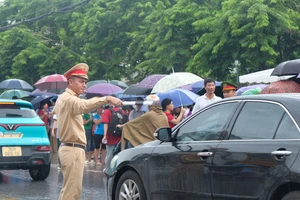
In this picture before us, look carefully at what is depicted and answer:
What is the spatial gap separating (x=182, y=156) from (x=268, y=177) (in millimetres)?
1386

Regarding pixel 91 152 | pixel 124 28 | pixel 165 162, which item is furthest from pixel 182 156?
pixel 124 28

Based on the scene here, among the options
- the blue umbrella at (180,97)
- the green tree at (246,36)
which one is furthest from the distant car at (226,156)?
the green tree at (246,36)

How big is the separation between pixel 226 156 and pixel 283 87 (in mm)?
4724

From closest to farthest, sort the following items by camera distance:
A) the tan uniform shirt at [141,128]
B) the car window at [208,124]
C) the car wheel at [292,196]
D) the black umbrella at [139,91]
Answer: the car wheel at [292,196]
the car window at [208,124]
the tan uniform shirt at [141,128]
the black umbrella at [139,91]

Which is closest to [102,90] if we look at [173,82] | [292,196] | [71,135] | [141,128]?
[173,82]

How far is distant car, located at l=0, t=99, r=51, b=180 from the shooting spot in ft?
44.2

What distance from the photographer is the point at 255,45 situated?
2258 centimetres

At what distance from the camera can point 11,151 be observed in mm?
13492

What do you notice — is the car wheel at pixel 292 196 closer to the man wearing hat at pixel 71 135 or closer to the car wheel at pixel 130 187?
the car wheel at pixel 130 187

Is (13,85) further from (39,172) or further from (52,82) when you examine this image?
(39,172)

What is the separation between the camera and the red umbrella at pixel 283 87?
1114 cm

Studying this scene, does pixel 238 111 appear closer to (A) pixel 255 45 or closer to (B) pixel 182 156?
(B) pixel 182 156

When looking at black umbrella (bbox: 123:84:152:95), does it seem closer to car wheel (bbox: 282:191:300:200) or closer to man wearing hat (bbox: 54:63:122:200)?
man wearing hat (bbox: 54:63:122:200)

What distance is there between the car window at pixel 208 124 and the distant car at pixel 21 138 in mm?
6416
